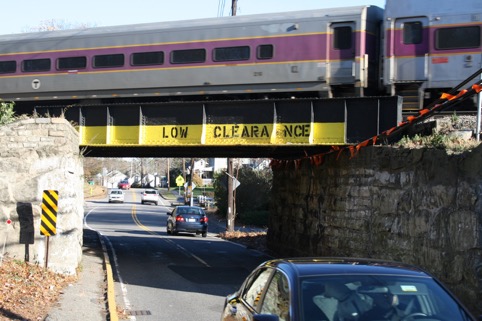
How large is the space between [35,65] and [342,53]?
9.93 m

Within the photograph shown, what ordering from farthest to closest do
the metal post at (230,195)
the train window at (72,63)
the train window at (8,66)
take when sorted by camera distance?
1. the metal post at (230,195)
2. the train window at (8,66)
3. the train window at (72,63)

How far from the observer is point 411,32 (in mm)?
16312

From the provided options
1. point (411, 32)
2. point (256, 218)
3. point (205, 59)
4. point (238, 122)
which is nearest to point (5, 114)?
point (205, 59)

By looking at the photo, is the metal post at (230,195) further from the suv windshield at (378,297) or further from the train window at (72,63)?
the suv windshield at (378,297)

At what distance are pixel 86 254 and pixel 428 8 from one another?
40.3 feet

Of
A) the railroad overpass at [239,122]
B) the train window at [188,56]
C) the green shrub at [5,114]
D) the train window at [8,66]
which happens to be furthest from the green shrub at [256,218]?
the green shrub at [5,114]

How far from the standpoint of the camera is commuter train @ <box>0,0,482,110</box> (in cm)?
1612

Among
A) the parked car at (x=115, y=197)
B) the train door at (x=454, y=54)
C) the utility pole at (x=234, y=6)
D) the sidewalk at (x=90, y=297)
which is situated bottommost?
the parked car at (x=115, y=197)

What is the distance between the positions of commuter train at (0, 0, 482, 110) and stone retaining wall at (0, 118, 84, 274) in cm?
462

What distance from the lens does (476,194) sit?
930 centimetres

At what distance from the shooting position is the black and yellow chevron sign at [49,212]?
13.6 meters

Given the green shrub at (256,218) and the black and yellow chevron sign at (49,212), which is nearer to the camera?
the black and yellow chevron sign at (49,212)

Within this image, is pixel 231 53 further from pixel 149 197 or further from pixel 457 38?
pixel 149 197

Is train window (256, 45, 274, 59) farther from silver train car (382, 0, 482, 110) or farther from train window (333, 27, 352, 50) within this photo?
silver train car (382, 0, 482, 110)
